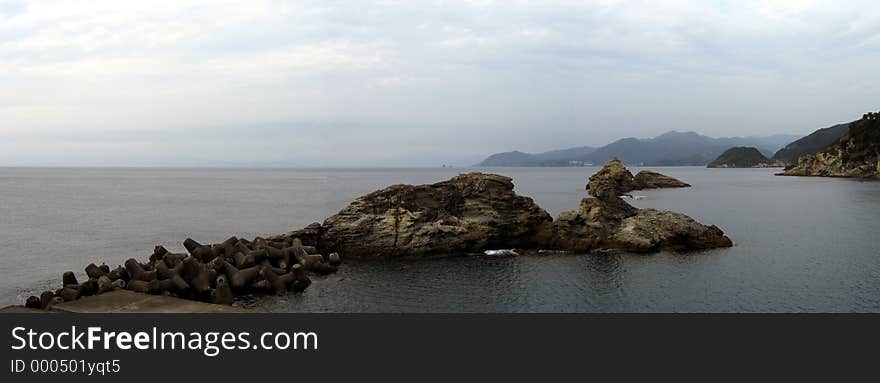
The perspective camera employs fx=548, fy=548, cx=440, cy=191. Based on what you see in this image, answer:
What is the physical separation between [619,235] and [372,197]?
71.2 ft

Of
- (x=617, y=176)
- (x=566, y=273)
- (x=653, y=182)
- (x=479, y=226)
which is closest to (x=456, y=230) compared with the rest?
(x=479, y=226)

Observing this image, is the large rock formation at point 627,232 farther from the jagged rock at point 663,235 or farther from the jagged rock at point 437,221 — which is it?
the jagged rock at point 437,221

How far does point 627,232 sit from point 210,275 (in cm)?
3331

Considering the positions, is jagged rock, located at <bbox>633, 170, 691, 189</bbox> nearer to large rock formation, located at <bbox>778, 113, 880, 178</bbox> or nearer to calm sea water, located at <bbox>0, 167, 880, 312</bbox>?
large rock formation, located at <bbox>778, 113, 880, 178</bbox>

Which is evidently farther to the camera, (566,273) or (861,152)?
(861,152)

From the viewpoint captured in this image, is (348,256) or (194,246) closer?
(194,246)

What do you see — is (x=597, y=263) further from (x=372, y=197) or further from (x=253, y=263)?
(x=253, y=263)

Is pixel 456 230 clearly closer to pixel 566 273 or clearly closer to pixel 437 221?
pixel 437 221

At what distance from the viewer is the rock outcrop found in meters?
128

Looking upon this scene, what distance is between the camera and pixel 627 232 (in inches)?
1860

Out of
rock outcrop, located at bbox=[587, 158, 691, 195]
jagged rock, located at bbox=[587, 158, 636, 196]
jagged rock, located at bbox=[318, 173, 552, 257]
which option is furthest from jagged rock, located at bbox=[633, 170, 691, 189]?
jagged rock, located at bbox=[318, 173, 552, 257]

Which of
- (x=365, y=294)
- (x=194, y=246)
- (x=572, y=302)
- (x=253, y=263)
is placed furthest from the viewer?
(x=194, y=246)

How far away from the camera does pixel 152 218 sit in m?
77.3

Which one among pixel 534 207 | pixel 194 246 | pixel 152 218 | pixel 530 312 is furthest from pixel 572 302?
pixel 152 218
